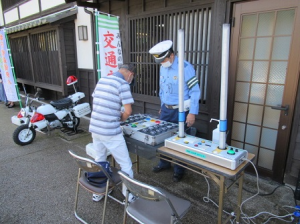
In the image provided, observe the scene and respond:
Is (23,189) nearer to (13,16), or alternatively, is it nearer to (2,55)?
(2,55)

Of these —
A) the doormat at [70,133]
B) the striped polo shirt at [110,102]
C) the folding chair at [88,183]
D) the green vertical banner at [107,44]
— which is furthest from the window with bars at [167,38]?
the folding chair at [88,183]

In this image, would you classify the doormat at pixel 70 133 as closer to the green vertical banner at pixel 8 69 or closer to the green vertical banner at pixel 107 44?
the green vertical banner at pixel 107 44

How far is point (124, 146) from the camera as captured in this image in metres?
2.62

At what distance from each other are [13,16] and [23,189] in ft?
33.4

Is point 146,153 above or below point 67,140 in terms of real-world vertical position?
above

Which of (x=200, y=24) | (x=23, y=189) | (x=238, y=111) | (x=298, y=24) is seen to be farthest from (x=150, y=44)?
(x=23, y=189)

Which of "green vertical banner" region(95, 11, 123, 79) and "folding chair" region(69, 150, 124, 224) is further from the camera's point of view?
"green vertical banner" region(95, 11, 123, 79)

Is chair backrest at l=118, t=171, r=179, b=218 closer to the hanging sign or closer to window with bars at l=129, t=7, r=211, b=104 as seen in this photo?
window with bars at l=129, t=7, r=211, b=104

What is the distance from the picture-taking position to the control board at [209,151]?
1.87m

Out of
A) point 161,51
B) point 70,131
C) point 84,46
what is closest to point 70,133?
point 70,131

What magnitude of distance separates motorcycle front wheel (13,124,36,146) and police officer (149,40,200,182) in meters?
3.07

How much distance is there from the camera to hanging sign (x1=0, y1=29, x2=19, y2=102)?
6.42 m

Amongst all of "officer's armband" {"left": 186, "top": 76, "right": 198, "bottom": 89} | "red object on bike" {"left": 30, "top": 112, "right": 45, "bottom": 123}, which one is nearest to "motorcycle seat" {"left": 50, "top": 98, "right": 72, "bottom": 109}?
"red object on bike" {"left": 30, "top": 112, "right": 45, "bottom": 123}

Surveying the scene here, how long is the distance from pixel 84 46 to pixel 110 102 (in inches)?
189
